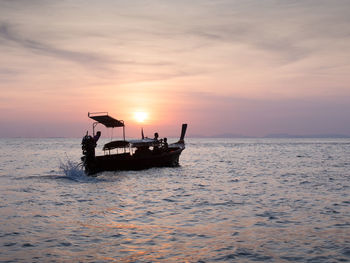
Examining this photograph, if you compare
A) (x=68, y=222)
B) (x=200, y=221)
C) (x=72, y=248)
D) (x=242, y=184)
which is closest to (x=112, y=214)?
(x=68, y=222)

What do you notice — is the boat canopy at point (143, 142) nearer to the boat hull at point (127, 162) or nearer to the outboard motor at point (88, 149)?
the boat hull at point (127, 162)

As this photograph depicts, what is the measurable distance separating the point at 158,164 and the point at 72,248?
23980mm

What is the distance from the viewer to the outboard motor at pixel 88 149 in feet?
88.6

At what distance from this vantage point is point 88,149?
27.2 m

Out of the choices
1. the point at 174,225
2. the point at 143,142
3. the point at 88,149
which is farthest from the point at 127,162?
the point at 174,225

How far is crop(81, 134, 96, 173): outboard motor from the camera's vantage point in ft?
88.6

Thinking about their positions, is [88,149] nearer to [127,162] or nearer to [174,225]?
[127,162]

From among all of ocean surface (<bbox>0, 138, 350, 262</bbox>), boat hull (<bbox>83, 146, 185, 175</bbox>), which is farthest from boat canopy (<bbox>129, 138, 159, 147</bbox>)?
ocean surface (<bbox>0, 138, 350, 262</bbox>)

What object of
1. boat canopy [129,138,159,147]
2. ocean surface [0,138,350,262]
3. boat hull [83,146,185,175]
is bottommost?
ocean surface [0,138,350,262]

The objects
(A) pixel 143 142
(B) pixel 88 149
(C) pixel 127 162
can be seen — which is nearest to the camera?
(B) pixel 88 149

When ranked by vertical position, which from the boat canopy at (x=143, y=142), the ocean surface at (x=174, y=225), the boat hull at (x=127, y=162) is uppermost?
the boat canopy at (x=143, y=142)

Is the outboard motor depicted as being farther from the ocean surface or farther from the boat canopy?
the ocean surface

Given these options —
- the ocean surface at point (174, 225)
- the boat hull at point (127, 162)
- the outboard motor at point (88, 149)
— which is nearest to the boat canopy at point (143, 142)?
the boat hull at point (127, 162)

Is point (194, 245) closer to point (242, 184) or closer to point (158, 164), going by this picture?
point (242, 184)
